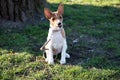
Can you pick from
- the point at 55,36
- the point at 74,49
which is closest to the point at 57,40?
the point at 55,36

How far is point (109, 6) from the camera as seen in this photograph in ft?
33.5

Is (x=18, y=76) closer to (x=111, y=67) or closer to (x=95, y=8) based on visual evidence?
(x=111, y=67)

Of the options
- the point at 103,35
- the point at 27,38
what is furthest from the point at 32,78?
the point at 103,35

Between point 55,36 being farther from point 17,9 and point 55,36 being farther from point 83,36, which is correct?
point 17,9

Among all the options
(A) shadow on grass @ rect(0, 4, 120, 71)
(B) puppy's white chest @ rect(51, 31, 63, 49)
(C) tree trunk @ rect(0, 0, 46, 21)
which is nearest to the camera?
(B) puppy's white chest @ rect(51, 31, 63, 49)

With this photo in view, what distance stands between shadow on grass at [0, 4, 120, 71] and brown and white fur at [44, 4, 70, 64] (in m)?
0.40

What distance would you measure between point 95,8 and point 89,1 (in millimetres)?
1008

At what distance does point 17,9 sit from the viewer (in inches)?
314

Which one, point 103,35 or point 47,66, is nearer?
point 47,66

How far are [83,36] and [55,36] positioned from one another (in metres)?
1.90

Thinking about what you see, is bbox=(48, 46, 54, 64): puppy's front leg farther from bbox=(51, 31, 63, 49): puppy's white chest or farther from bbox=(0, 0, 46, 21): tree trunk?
bbox=(0, 0, 46, 21): tree trunk

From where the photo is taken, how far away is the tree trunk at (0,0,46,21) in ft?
25.9

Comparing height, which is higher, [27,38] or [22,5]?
[22,5]

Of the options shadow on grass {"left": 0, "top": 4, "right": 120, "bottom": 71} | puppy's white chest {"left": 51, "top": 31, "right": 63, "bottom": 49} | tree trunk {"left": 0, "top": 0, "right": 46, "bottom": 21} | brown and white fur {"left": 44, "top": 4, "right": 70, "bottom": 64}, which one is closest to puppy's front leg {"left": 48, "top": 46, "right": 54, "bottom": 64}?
brown and white fur {"left": 44, "top": 4, "right": 70, "bottom": 64}
